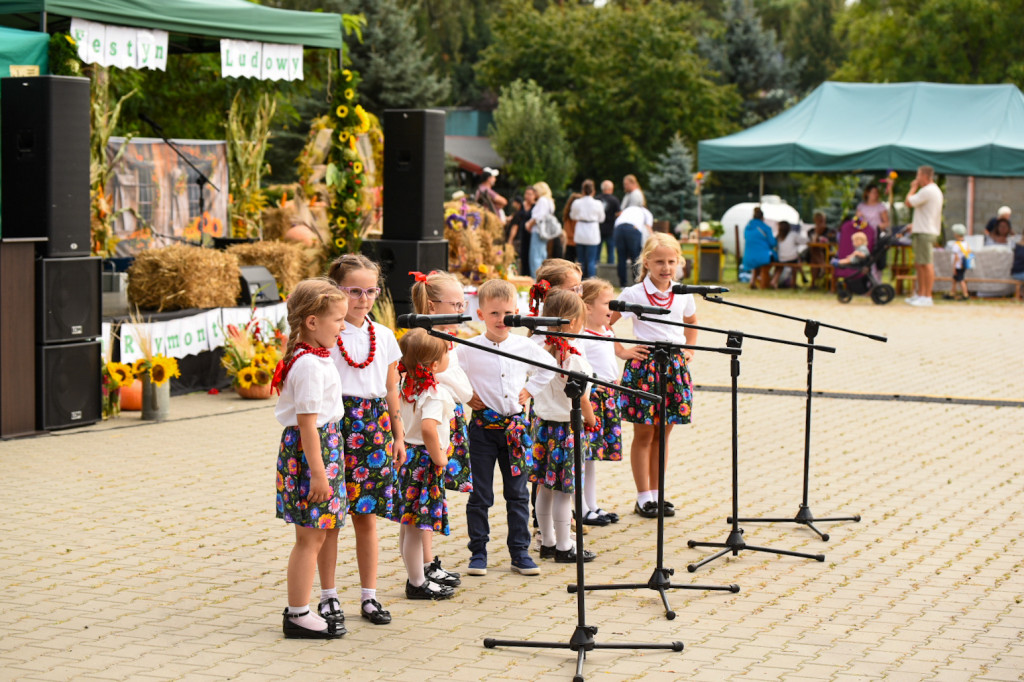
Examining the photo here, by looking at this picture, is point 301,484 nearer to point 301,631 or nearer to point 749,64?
point 301,631

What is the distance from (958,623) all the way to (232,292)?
26.6 ft

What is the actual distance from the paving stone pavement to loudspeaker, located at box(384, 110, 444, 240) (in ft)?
10.6

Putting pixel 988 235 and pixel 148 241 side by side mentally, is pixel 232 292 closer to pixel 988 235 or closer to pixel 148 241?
pixel 148 241

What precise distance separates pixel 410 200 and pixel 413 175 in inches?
9.8

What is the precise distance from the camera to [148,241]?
52.7 feet

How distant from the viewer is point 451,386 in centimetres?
586

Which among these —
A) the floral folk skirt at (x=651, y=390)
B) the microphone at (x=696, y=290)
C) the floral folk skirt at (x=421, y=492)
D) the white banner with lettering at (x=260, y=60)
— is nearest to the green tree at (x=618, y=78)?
the white banner with lettering at (x=260, y=60)

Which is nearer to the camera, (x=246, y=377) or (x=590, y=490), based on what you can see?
(x=590, y=490)

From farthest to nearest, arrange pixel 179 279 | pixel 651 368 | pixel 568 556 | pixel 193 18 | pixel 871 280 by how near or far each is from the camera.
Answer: pixel 871 280 → pixel 193 18 → pixel 179 279 → pixel 651 368 → pixel 568 556

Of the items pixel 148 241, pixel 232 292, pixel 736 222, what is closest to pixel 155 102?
pixel 148 241

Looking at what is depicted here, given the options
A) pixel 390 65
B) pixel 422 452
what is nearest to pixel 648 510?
pixel 422 452

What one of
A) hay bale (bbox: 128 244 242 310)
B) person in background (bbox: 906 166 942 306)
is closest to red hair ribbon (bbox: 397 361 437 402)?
hay bale (bbox: 128 244 242 310)

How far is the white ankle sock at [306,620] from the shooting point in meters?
5.20

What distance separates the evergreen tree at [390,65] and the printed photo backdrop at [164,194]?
1722cm
